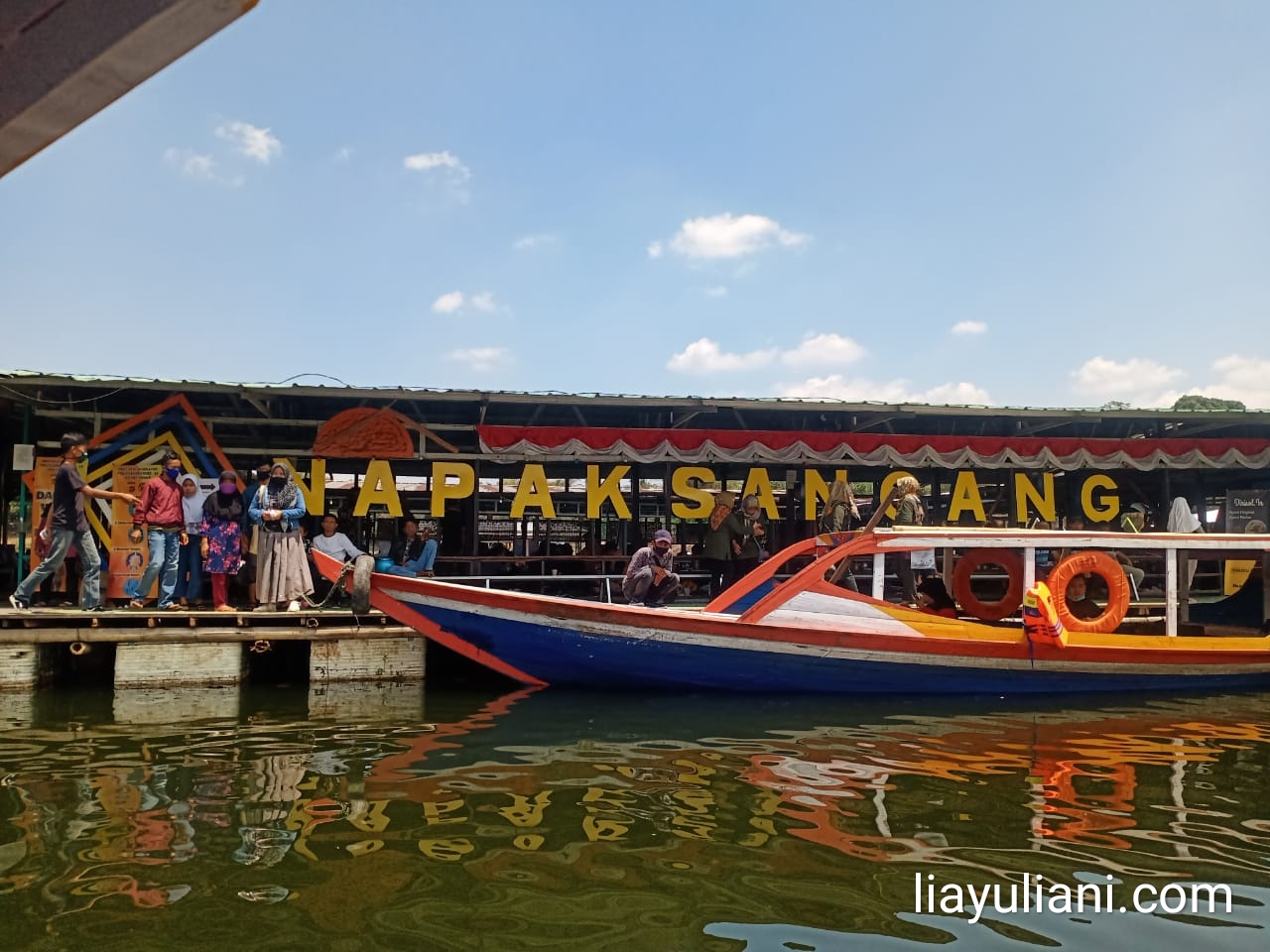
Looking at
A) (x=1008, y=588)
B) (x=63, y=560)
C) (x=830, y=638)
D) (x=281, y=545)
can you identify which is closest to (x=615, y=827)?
(x=830, y=638)

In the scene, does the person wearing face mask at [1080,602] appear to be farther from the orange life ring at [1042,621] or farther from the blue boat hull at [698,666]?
the blue boat hull at [698,666]

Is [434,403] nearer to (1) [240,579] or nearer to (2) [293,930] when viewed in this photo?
(1) [240,579]

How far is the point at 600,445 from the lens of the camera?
12438mm

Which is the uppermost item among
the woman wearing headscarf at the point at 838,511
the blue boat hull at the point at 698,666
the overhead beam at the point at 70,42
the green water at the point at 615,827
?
the overhead beam at the point at 70,42

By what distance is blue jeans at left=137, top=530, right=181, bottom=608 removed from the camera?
30.7 ft

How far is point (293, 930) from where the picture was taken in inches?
139

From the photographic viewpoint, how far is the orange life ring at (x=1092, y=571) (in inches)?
344

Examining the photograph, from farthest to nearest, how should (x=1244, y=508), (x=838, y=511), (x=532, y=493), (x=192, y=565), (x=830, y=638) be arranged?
(x=1244, y=508), (x=532, y=493), (x=838, y=511), (x=192, y=565), (x=830, y=638)

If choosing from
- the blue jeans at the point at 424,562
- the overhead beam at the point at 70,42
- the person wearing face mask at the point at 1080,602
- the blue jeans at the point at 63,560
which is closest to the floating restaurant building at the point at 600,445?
the blue jeans at the point at 424,562

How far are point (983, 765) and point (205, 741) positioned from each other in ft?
20.9

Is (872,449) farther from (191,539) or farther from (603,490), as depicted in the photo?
(191,539)

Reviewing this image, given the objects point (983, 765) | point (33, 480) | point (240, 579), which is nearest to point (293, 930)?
point (983, 765)

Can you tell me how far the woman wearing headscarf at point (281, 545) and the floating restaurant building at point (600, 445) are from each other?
6.46 feet

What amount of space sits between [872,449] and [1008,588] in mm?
3914
